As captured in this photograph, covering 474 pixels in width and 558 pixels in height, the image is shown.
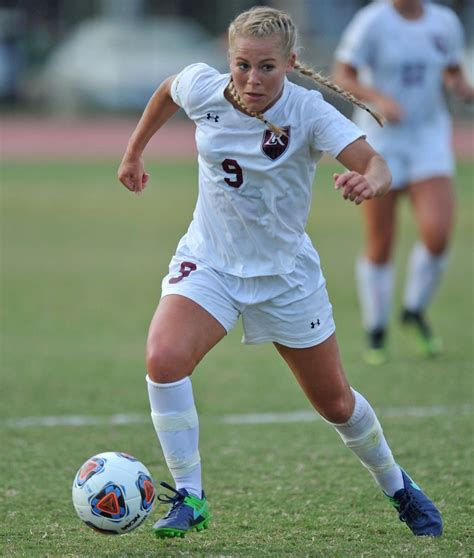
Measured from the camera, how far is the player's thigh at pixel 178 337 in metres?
4.53

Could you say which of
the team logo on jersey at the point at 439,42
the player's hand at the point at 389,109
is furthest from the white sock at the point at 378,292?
the team logo on jersey at the point at 439,42

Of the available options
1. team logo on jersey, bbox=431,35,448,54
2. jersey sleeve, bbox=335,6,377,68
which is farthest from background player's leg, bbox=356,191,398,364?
team logo on jersey, bbox=431,35,448,54

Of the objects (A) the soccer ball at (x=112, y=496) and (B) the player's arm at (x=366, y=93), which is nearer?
(A) the soccer ball at (x=112, y=496)

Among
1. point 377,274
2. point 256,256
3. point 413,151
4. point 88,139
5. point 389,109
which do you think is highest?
point 256,256

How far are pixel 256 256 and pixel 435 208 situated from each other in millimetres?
4070

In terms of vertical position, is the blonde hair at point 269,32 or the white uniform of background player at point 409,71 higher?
the blonde hair at point 269,32

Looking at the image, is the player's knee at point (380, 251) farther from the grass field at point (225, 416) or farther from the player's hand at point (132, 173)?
the player's hand at point (132, 173)

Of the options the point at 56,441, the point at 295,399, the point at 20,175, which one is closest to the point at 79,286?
the point at 295,399

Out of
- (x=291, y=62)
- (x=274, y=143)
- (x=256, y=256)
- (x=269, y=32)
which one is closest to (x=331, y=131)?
(x=274, y=143)

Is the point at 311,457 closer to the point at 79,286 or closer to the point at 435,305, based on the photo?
the point at 435,305

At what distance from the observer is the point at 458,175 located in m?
21.4

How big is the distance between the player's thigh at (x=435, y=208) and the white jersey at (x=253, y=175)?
392 centimetres

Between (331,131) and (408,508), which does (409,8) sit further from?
(408,508)

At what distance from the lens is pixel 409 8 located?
347 inches
